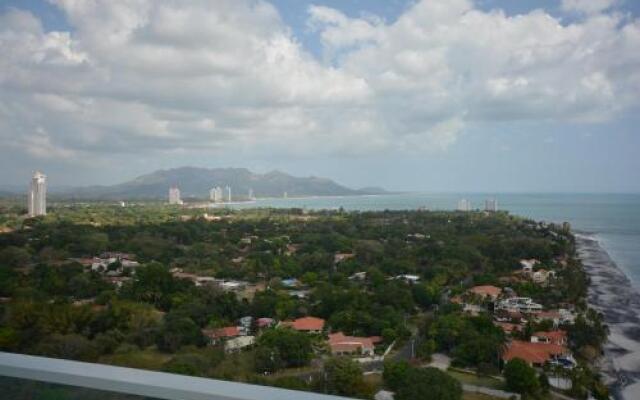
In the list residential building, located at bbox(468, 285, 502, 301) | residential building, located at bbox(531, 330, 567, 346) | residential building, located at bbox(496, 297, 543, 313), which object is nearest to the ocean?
residential building, located at bbox(531, 330, 567, 346)

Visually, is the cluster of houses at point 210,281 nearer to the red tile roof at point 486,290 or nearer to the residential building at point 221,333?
the residential building at point 221,333

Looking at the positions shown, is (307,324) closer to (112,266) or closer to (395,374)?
(395,374)

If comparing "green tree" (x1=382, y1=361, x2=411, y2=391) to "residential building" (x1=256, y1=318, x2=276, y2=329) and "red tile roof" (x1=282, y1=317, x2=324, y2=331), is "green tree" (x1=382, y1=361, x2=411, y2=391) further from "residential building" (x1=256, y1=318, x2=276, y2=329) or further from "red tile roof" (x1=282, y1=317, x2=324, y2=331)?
"residential building" (x1=256, y1=318, x2=276, y2=329)

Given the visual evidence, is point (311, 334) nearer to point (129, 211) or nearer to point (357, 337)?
point (357, 337)

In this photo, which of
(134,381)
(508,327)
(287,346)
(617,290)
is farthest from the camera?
(617,290)

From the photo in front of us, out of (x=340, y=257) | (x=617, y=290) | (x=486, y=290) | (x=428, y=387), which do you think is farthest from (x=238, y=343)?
(x=617, y=290)

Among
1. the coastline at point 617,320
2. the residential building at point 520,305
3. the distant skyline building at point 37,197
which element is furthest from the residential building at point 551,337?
the distant skyline building at point 37,197
